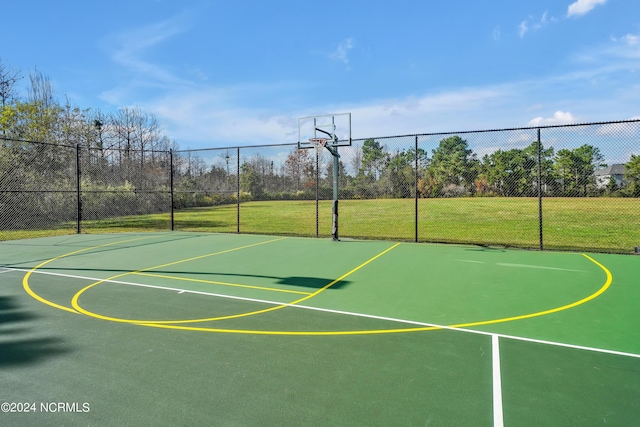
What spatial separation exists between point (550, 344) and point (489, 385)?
4.05ft

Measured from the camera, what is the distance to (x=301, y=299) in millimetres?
5219

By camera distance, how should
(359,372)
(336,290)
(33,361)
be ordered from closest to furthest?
(359,372)
(33,361)
(336,290)

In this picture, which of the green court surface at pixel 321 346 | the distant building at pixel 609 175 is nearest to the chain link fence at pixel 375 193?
the distant building at pixel 609 175

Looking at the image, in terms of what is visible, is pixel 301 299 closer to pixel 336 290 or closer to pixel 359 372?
pixel 336 290

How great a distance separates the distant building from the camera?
35.1 ft

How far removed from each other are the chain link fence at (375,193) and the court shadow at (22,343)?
8.50 m

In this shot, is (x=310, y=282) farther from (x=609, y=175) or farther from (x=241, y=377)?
(x=609, y=175)

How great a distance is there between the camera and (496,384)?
2.80m

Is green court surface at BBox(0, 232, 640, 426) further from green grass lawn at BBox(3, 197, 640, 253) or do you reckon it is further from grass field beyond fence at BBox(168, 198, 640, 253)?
green grass lawn at BBox(3, 197, 640, 253)

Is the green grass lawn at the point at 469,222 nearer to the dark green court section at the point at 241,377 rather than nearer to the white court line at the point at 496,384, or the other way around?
the white court line at the point at 496,384

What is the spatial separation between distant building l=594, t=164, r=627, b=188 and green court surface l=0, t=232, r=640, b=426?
16.3ft

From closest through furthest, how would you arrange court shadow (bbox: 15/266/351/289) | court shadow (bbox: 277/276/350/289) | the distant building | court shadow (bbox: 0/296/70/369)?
1. court shadow (bbox: 0/296/70/369)
2. court shadow (bbox: 277/276/350/289)
3. court shadow (bbox: 15/266/351/289)
4. the distant building

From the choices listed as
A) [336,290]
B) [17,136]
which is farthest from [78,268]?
[17,136]

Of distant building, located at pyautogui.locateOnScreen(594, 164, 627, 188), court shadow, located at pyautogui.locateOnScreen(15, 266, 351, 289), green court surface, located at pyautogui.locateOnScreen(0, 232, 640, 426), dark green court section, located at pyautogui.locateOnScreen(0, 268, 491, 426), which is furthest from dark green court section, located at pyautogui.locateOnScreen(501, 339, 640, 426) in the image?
distant building, located at pyautogui.locateOnScreen(594, 164, 627, 188)
